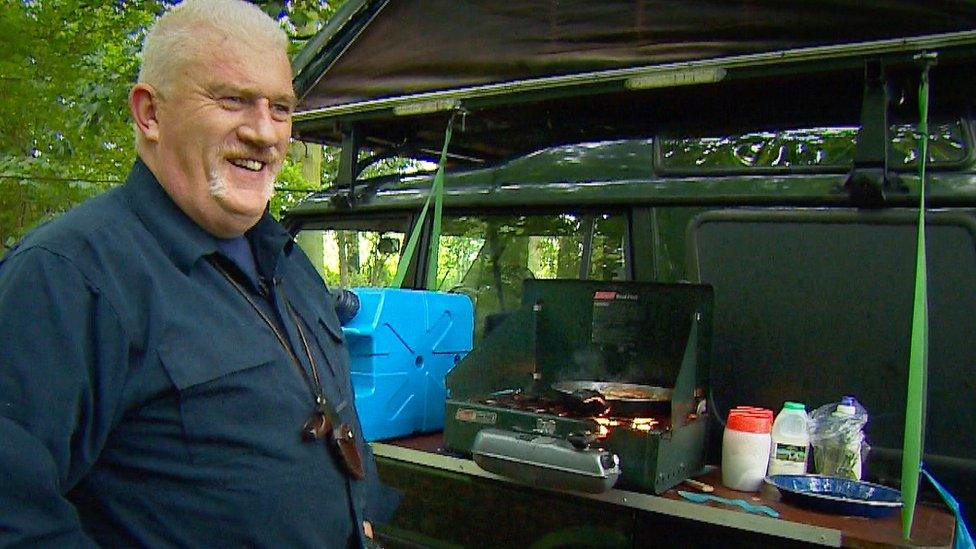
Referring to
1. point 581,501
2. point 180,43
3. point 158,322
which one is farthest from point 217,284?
point 581,501

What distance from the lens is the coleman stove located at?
2145 mm

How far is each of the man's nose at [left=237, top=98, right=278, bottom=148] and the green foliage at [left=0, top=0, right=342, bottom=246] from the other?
4.48 m

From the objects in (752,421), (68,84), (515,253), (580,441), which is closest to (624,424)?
(580,441)

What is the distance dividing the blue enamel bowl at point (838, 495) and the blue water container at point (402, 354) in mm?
1242

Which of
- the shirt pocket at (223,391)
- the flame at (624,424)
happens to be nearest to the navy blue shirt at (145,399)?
the shirt pocket at (223,391)

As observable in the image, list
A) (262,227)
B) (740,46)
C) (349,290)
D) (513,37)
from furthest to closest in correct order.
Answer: (513,37)
(349,290)
(740,46)
(262,227)

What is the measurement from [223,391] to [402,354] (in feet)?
4.87

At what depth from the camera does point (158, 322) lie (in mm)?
1309

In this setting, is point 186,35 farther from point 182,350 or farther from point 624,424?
point 624,424

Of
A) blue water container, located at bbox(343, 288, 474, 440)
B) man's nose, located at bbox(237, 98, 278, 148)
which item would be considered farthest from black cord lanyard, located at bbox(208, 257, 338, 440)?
blue water container, located at bbox(343, 288, 474, 440)

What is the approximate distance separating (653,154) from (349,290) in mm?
1155

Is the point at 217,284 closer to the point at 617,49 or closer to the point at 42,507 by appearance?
the point at 42,507

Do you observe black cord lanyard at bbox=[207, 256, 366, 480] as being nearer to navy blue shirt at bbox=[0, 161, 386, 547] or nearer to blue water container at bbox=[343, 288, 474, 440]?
navy blue shirt at bbox=[0, 161, 386, 547]

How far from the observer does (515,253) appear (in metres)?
3.14
